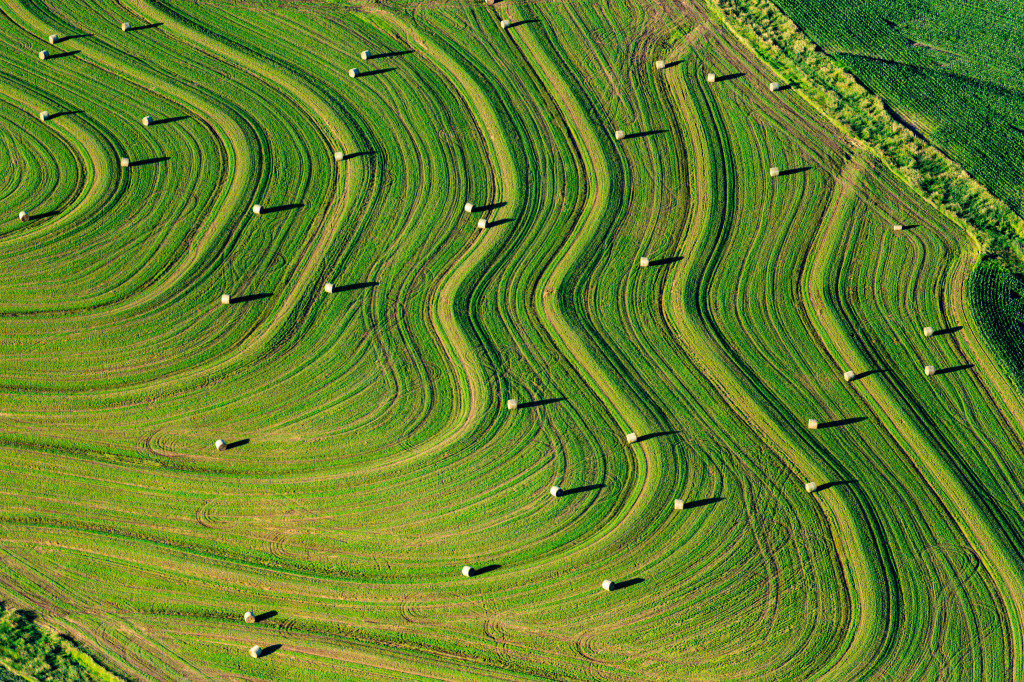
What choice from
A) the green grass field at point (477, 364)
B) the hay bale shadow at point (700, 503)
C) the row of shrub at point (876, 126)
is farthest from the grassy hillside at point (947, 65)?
the hay bale shadow at point (700, 503)

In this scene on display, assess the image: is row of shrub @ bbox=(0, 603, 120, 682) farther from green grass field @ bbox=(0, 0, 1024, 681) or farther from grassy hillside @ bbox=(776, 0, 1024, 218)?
grassy hillside @ bbox=(776, 0, 1024, 218)

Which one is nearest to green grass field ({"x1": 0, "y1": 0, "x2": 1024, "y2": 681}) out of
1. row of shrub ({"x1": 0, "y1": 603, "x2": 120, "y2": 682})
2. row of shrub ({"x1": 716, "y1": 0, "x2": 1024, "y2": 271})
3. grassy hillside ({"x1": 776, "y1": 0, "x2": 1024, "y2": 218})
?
row of shrub ({"x1": 0, "y1": 603, "x2": 120, "y2": 682})

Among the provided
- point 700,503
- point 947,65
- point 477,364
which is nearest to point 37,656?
point 477,364

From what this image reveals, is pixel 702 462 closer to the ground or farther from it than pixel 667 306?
closer to the ground

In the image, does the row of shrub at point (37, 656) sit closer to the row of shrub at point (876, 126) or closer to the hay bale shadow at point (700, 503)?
the hay bale shadow at point (700, 503)

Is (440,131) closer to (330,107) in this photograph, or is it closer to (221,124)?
(330,107)

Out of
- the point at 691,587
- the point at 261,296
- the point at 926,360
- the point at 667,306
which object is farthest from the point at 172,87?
the point at 926,360
